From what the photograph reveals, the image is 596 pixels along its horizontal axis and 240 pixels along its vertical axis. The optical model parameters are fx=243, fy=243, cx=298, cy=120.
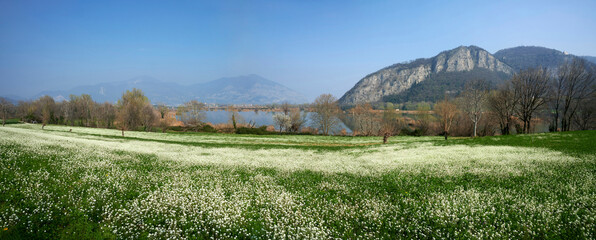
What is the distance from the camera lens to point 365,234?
Result: 22.7ft

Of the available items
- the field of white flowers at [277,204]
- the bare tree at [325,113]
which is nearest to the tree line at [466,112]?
the bare tree at [325,113]

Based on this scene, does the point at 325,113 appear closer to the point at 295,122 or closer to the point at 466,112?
the point at 295,122

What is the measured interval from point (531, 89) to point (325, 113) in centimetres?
4773

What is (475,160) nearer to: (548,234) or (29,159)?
(548,234)

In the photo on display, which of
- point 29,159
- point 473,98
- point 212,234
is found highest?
point 473,98

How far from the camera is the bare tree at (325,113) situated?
253 ft

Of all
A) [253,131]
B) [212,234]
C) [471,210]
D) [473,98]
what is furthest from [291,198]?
[253,131]

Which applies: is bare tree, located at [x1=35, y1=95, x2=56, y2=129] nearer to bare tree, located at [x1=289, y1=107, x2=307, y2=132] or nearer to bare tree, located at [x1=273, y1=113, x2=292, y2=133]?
bare tree, located at [x1=273, y1=113, x2=292, y2=133]

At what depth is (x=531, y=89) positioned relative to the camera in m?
49.9

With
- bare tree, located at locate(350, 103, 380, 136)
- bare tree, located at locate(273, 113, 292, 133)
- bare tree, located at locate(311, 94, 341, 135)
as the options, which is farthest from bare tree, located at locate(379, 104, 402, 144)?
bare tree, located at locate(273, 113, 292, 133)

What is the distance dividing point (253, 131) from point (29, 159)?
61.4 m

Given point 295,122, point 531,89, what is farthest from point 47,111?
point 531,89

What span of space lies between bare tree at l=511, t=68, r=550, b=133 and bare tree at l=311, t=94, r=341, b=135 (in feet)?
145

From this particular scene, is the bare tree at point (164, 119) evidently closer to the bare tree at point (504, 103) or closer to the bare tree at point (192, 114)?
the bare tree at point (192, 114)
